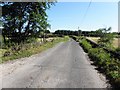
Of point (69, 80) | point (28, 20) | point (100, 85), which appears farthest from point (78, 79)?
point (28, 20)

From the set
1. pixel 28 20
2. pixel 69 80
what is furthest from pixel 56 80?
pixel 28 20

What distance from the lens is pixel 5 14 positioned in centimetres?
4994

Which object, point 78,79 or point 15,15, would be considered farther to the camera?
point 15,15

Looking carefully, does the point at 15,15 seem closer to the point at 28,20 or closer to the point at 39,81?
the point at 28,20

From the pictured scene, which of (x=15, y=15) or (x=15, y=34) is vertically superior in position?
(x=15, y=15)

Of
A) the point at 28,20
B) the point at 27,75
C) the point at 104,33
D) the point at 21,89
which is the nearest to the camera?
the point at 21,89

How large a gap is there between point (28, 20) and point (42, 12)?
125 inches

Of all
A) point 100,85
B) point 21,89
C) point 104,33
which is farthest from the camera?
point 104,33

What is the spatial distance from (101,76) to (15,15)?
1491 inches

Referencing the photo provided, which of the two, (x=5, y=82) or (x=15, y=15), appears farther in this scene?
(x=15, y=15)

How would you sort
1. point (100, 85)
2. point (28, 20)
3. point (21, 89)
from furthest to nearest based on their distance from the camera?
point (28, 20) < point (100, 85) < point (21, 89)

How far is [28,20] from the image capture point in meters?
49.0

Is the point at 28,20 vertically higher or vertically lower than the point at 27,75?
higher

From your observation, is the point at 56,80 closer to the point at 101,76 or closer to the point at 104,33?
the point at 101,76
